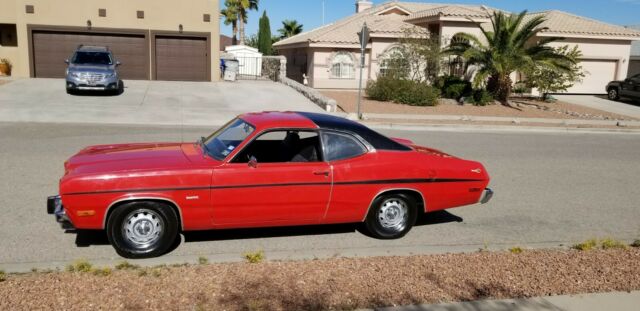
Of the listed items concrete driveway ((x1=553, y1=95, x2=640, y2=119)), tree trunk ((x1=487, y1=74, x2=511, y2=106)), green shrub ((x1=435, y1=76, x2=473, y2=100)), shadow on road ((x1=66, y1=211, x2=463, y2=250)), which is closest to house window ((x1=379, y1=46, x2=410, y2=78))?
green shrub ((x1=435, y1=76, x2=473, y2=100))

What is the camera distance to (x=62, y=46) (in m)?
27.1

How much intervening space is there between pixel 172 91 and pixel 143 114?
6157 mm

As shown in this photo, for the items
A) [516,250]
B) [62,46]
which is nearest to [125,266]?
[516,250]

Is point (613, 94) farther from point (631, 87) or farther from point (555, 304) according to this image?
point (555, 304)

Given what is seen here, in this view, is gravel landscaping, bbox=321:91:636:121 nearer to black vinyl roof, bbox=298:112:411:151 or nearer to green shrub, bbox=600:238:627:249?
black vinyl roof, bbox=298:112:411:151

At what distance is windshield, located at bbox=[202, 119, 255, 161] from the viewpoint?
5.94 m

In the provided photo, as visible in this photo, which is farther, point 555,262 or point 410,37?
point 410,37

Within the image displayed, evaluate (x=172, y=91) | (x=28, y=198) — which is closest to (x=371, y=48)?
(x=172, y=91)

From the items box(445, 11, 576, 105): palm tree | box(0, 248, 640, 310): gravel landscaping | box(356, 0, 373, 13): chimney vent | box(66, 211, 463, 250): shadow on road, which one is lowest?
box(66, 211, 463, 250): shadow on road

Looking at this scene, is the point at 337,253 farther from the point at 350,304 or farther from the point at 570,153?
the point at 570,153

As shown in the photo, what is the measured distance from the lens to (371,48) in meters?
30.9

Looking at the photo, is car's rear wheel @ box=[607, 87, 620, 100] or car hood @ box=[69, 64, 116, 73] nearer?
car hood @ box=[69, 64, 116, 73]

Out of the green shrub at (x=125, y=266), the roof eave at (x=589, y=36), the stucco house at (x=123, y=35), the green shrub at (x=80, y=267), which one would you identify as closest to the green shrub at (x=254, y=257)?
the green shrub at (x=125, y=266)

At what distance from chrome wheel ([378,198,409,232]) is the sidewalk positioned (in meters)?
2.00
